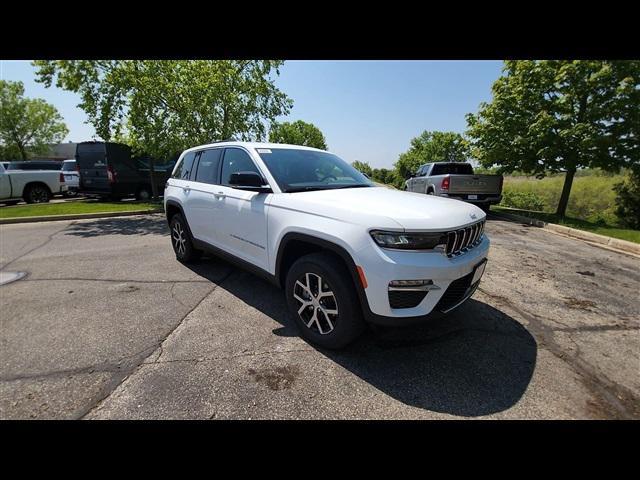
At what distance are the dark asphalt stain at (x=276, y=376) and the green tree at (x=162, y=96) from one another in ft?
35.1

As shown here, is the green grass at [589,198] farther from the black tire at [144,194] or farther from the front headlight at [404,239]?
the black tire at [144,194]

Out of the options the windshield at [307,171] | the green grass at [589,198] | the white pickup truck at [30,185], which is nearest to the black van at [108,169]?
the white pickup truck at [30,185]

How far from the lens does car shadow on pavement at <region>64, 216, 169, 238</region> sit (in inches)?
306

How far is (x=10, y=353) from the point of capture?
2.69 metres

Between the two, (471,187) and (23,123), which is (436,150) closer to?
(471,187)

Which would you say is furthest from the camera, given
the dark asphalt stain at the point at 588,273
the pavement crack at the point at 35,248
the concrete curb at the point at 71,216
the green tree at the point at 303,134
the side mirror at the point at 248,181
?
the green tree at the point at 303,134

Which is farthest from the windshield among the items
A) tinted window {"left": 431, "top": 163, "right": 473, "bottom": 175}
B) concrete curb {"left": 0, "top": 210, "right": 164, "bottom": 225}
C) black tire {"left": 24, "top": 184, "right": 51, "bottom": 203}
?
black tire {"left": 24, "top": 184, "right": 51, "bottom": 203}

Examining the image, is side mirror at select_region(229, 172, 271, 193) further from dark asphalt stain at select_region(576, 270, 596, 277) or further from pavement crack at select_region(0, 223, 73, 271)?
dark asphalt stain at select_region(576, 270, 596, 277)

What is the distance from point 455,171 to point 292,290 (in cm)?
1154

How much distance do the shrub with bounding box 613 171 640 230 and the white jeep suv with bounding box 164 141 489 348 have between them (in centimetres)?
1549

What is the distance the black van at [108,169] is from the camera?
12.3m
